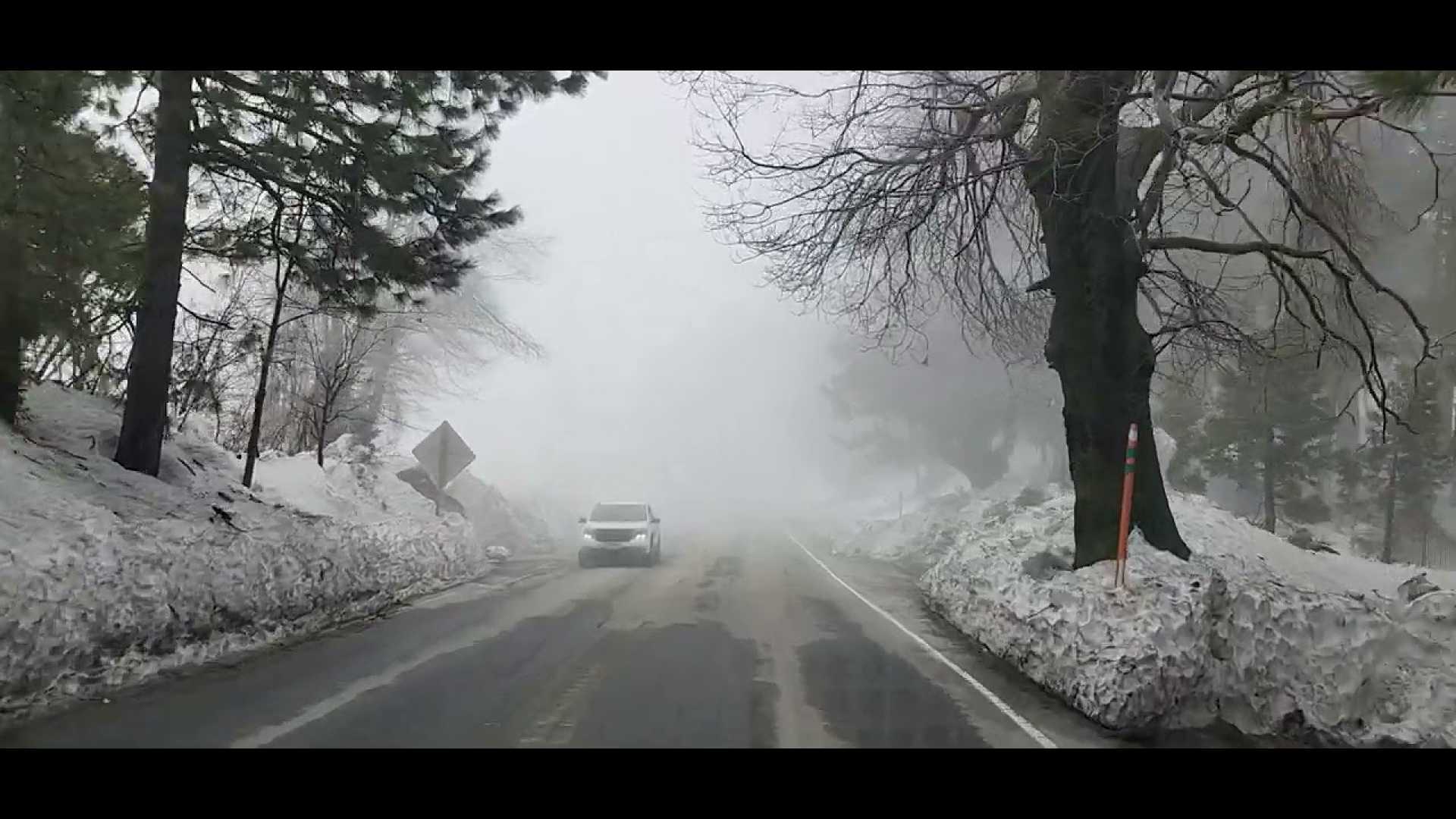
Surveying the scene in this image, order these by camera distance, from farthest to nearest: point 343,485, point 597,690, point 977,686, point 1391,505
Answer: point 1391,505, point 343,485, point 977,686, point 597,690

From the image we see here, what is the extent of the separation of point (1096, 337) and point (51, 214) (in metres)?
10.9

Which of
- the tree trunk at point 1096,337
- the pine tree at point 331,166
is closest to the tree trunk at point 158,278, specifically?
the pine tree at point 331,166

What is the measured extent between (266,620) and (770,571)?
13555mm

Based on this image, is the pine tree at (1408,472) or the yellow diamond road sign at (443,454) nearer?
the yellow diamond road sign at (443,454)

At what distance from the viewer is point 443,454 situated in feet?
69.9

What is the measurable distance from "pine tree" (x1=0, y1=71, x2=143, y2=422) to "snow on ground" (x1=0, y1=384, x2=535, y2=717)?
1260 millimetres

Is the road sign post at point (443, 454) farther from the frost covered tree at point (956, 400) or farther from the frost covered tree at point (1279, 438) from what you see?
the frost covered tree at point (1279, 438)

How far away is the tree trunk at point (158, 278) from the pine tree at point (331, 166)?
0.6 inches

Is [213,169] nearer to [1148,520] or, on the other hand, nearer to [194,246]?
[194,246]

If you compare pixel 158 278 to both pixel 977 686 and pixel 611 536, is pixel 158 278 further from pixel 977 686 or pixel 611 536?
pixel 611 536

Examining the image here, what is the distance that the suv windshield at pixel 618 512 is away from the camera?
2467 centimetres

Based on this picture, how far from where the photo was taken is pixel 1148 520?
11.1 meters

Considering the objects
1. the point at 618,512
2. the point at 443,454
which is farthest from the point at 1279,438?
the point at 443,454
